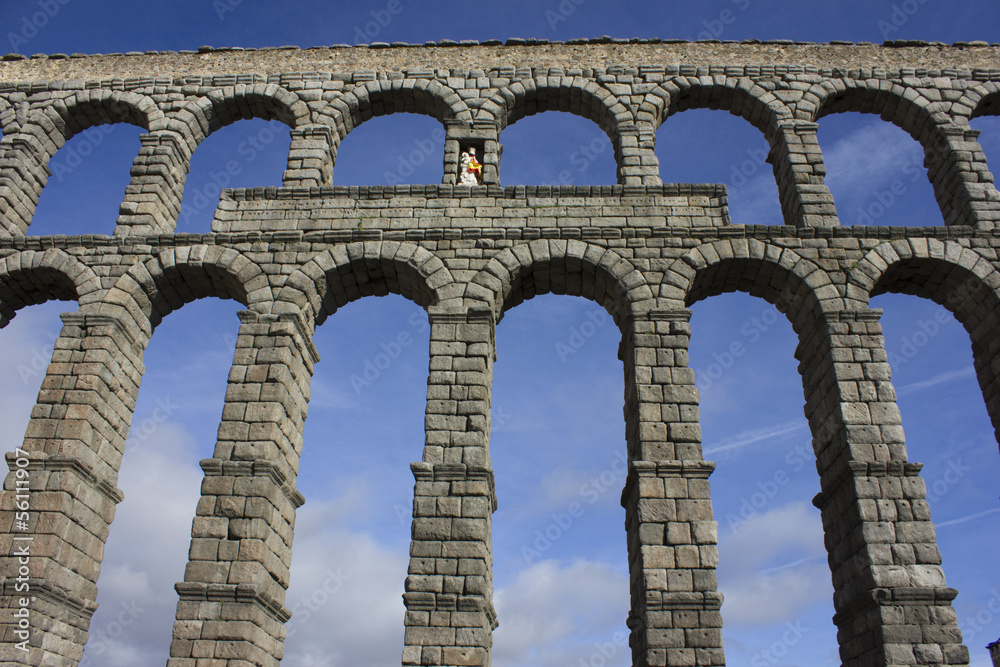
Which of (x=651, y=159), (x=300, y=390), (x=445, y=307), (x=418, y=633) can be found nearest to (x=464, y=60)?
(x=651, y=159)

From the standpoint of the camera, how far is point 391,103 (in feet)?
49.4

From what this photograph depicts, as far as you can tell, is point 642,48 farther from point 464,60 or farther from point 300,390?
point 300,390

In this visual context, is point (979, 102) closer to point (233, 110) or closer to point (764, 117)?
point (764, 117)

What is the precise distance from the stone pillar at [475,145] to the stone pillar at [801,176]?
5.34 meters

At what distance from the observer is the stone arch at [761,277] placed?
458 inches

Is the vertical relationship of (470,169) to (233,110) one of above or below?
below

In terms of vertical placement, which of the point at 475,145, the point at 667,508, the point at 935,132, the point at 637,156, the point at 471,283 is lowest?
the point at 667,508

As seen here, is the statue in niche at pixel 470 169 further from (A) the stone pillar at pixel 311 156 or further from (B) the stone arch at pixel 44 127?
(B) the stone arch at pixel 44 127

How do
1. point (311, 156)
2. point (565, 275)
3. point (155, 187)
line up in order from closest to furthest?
point (565, 275), point (155, 187), point (311, 156)

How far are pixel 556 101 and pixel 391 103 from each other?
3.39 m

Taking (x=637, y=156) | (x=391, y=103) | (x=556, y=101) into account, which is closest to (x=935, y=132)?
(x=637, y=156)

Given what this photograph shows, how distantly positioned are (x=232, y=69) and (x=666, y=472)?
12147 millimetres

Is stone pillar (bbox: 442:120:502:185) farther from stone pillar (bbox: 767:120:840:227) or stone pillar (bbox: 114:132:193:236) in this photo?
stone pillar (bbox: 767:120:840:227)

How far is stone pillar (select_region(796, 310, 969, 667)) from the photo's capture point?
898cm
